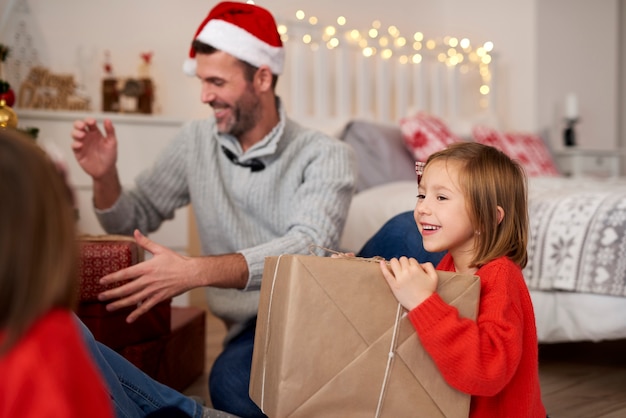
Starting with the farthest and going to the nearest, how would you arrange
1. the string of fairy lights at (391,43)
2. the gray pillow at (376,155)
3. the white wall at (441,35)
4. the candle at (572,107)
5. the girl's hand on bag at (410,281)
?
the candle at (572,107), the string of fairy lights at (391,43), the white wall at (441,35), the gray pillow at (376,155), the girl's hand on bag at (410,281)

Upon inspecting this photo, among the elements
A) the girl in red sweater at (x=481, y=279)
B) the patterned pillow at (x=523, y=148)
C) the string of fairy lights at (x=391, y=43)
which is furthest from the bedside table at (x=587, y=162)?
the girl in red sweater at (x=481, y=279)

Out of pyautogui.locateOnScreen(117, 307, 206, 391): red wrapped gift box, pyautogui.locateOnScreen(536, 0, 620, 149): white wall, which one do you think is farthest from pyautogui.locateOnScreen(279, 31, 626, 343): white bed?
pyautogui.locateOnScreen(117, 307, 206, 391): red wrapped gift box

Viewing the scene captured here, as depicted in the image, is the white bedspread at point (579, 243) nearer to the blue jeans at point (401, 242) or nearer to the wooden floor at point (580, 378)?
the wooden floor at point (580, 378)

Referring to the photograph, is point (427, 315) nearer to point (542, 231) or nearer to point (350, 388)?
point (350, 388)

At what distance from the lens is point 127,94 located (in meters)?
2.86

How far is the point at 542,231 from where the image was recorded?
206 cm

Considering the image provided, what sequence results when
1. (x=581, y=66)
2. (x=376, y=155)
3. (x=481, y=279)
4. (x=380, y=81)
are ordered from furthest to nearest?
(x=581, y=66) < (x=380, y=81) < (x=376, y=155) < (x=481, y=279)

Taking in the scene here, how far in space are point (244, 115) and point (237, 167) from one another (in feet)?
0.40

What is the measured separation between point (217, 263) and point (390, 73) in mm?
2628

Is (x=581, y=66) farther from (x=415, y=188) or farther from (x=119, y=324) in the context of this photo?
(x=119, y=324)

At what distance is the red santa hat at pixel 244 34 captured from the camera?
5.78 ft

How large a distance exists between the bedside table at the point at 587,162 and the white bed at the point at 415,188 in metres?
0.41

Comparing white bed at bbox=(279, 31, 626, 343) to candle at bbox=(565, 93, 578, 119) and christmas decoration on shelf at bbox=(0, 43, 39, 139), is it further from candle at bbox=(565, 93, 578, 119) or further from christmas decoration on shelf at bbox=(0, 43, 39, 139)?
christmas decoration on shelf at bbox=(0, 43, 39, 139)

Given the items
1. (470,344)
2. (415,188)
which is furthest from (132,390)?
(415,188)
